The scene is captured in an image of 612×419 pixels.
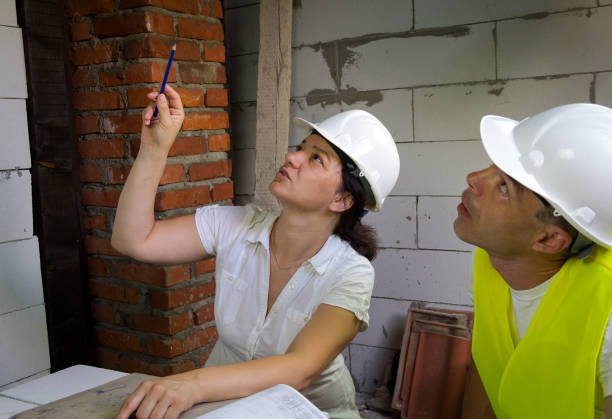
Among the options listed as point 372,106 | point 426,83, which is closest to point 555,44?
point 426,83

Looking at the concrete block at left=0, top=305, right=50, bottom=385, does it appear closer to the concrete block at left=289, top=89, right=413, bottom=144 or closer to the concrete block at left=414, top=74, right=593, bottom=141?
the concrete block at left=289, top=89, right=413, bottom=144

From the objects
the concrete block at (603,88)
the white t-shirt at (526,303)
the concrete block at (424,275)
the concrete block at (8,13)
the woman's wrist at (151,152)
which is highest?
the concrete block at (8,13)

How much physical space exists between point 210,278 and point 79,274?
60 centimetres

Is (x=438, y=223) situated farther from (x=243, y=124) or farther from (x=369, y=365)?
(x=243, y=124)

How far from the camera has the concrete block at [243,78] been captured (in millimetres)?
2959

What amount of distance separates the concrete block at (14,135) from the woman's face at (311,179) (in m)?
1.19

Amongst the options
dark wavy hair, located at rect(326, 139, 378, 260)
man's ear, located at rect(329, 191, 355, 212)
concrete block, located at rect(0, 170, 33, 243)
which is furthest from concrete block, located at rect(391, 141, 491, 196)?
concrete block, located at rect(0, 170, 33, 243)

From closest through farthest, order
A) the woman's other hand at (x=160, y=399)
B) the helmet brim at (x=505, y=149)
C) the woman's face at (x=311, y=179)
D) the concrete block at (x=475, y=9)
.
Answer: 1. the woman's other hand at (x=160, y=399)
2. the helmet brim at (x=505, y=149)
3. the woman's face at (x=311, y=179)
4. the concrete block at (x=475, y=9)

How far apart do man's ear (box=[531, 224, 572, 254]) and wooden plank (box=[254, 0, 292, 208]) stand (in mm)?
1485

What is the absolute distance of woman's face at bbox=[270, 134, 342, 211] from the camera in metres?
1.74

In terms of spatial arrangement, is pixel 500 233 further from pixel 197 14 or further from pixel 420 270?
pixel 197 14

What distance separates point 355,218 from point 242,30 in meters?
1.54

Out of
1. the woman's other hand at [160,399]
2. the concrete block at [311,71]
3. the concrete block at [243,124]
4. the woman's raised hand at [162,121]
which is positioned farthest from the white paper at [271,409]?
the concrete block at [243,124]

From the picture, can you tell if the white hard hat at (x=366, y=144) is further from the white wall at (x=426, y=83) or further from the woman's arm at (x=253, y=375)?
the white wall at (x=426, y=83)
